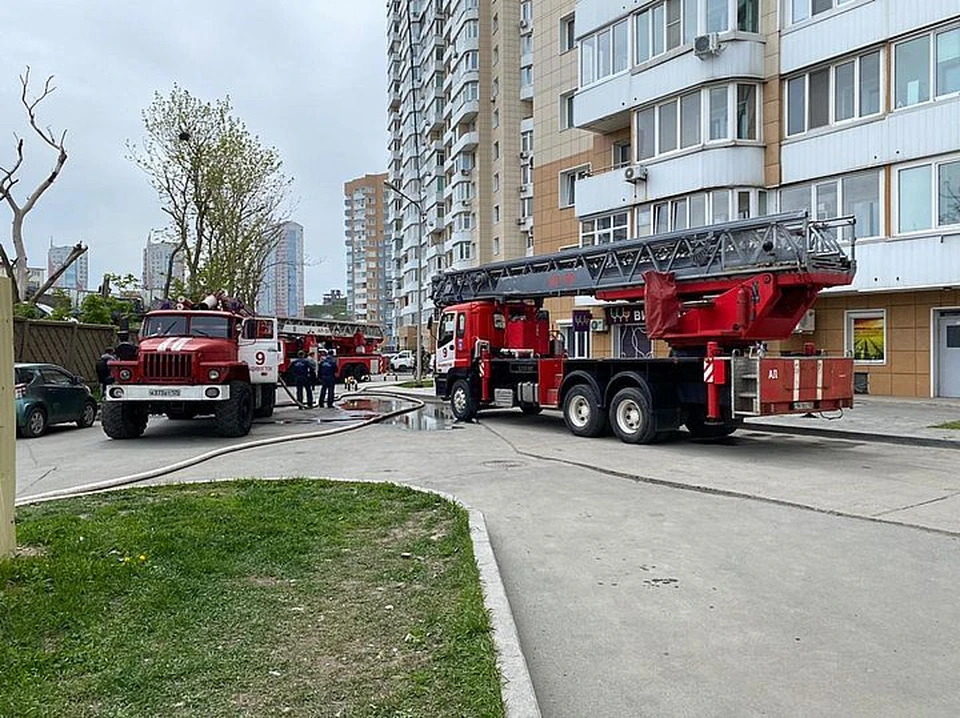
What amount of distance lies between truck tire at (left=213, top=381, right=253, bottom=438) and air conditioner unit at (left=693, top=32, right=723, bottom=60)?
17.1 meters

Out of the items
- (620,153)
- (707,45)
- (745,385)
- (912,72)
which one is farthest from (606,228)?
(745,385)

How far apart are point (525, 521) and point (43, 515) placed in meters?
4.53

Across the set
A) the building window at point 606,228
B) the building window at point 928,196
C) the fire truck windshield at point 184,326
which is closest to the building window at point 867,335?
the building window at point 928,196

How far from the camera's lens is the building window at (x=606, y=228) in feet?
97.2

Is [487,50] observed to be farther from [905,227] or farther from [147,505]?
[147,505]

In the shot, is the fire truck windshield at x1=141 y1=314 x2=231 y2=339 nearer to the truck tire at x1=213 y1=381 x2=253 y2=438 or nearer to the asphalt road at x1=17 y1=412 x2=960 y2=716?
the truck tire at x1=213 y1=381 x2=253 y2=438

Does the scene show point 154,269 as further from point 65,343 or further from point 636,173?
point 636,173

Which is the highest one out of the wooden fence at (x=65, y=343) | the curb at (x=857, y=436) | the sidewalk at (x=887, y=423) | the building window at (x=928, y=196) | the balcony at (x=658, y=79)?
the balcony at (x=658, y=79)

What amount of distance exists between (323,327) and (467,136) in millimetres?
29066

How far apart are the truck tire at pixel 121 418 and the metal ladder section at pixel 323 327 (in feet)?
60.6

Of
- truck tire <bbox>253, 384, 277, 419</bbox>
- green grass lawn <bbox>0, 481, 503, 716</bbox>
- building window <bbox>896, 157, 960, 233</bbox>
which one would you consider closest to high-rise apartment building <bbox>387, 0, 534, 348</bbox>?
truck tire <bbox>253, 384, 277, 419</bbox>

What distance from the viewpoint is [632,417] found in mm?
14938

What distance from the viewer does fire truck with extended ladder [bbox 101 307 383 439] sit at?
15523mm

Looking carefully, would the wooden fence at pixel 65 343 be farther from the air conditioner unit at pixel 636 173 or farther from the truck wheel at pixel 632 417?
the air conditioner unit at pixel 636 173
